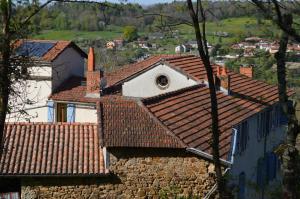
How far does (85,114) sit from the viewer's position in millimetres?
26438

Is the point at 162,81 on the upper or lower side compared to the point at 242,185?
upper

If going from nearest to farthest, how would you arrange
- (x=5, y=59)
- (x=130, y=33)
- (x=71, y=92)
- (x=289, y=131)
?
(x=5, y=59) < (x=289, y=131) < (x=71, y=92) < (x=130, y=33)

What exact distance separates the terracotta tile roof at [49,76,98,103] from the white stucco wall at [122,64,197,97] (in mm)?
1637

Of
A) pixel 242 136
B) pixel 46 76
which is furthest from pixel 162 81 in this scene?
pixel 242 136

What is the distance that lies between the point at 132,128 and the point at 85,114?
10008mm

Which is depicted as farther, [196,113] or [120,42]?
[120,42]

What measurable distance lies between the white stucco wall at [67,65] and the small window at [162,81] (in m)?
4.93

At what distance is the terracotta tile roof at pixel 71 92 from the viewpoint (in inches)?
1039

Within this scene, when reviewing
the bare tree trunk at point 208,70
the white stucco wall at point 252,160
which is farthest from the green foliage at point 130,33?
the bare tree trunk at point 208,70

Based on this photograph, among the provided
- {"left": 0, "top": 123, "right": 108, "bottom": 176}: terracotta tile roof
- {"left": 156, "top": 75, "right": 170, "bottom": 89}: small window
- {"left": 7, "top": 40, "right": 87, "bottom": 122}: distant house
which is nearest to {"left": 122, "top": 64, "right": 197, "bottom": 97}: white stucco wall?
{"left": 156, "top": 75, "right": 170, "bottom": 89}: small window

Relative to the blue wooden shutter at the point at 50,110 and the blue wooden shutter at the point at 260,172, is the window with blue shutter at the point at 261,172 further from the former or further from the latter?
the blue wooden shutter at the point at 50,110

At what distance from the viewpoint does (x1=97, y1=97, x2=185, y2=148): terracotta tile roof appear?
16.1m

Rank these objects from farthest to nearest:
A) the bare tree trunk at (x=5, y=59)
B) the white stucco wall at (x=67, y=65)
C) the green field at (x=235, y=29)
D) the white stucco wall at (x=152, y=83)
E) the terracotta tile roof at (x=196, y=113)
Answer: the white stucco wall at (x=67, y=65) < the white stucco wall at (x=152, y=83) < the terracotta tile roof at (x=196, y=113) < the green field at (x=235, y=29) < the bare tree trunk at (x=5, y=59)

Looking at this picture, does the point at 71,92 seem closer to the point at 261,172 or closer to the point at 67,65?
the point at 67,65
